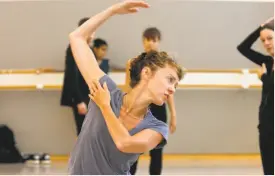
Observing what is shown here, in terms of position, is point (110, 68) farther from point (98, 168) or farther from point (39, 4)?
point (98, 168)

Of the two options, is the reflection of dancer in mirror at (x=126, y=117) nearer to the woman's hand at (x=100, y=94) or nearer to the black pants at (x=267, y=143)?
the woman's hand at (x=100, y=94)

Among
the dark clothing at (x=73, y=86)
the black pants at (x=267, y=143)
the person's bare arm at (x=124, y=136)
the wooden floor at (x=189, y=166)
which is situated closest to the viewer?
the person's bare arm at (x=124, y=136)

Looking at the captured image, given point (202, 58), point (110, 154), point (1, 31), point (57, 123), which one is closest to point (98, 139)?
point (110, 154)

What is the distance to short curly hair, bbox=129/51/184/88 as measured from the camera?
144 centimetres

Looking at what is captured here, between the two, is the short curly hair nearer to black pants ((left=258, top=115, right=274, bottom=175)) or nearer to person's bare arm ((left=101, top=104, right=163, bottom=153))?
person's bare arm ((left=101, top=104, right=163, bottom=153))

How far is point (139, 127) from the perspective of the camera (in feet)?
4.76

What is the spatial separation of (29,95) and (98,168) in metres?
3.04

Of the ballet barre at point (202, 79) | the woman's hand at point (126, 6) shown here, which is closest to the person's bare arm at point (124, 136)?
the woman's hand at point (126, 6)

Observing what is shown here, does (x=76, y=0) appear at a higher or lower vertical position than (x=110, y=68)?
higher

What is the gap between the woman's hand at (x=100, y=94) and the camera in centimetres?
141

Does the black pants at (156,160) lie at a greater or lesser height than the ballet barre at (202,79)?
lesser

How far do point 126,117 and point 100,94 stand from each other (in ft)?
0.33

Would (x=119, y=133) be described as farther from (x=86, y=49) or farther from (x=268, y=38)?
(x=268, y=38)

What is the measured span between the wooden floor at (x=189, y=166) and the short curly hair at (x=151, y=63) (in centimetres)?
222
